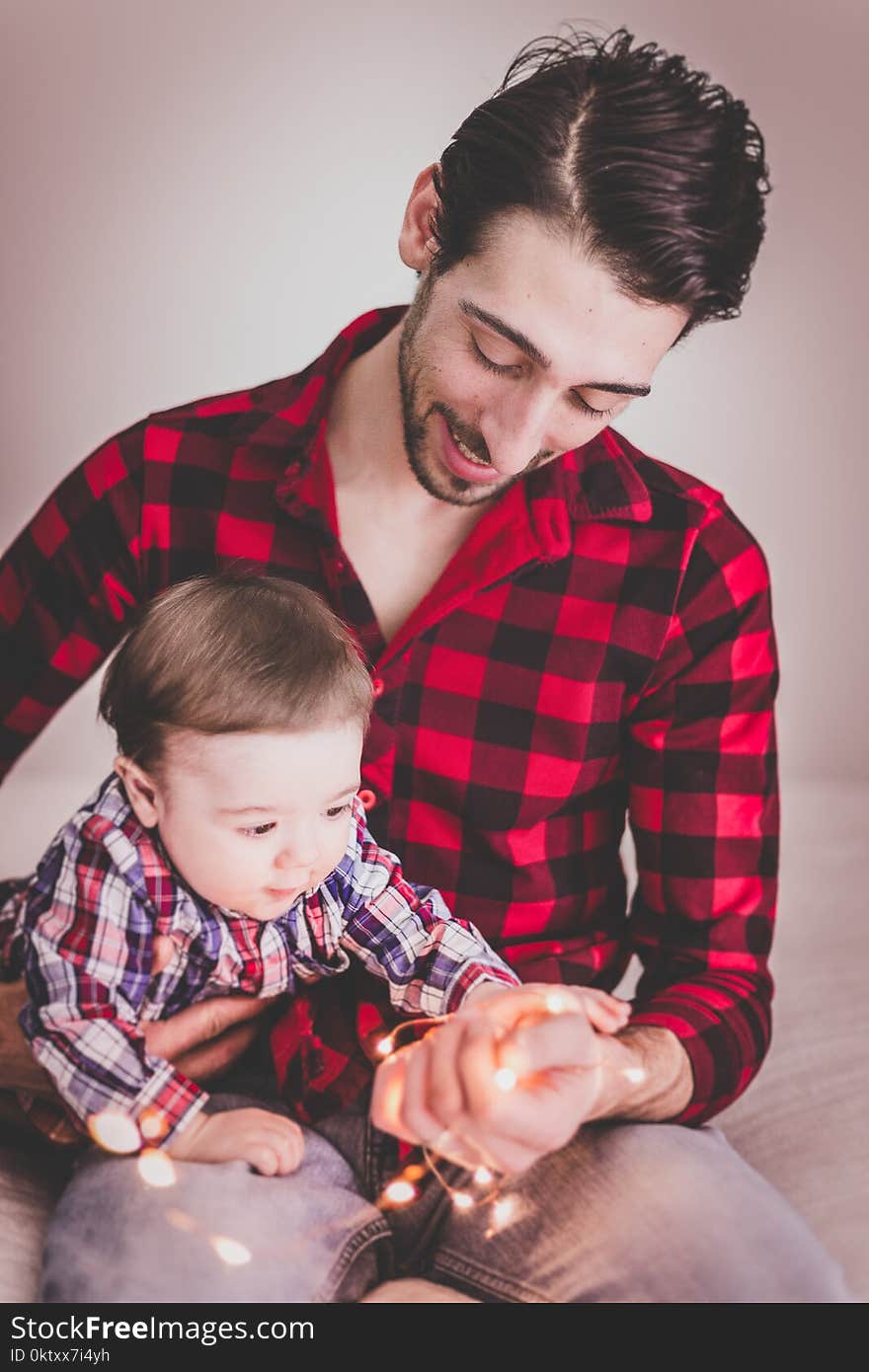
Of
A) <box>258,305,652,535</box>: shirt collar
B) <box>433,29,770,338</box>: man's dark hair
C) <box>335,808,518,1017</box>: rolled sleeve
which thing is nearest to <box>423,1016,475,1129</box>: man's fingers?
<box>335,808,518,1017</box>: rolled sleeve

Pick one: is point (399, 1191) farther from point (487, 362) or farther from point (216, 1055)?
point (487, 362)

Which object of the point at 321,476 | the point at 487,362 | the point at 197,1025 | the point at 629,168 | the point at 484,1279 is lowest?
the point at 484,1279

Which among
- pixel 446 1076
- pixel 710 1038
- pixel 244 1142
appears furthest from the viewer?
pixel 710 1038

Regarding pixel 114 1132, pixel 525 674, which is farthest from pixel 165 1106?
pixel 525 674

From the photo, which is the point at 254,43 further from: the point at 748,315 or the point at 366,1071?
the point at 366,1071

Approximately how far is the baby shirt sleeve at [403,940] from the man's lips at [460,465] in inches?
10.1

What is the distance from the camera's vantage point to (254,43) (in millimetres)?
876

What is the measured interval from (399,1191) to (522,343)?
61 cm

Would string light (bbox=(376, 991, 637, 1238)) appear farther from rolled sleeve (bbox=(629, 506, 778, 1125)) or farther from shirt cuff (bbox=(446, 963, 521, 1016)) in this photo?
rolled sleeve (bbox=(629, 506, 778, 1125))

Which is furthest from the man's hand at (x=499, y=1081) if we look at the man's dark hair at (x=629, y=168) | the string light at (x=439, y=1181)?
the man's dark hair at (x=629, y=168)

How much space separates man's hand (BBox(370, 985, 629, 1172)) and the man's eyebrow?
406mm

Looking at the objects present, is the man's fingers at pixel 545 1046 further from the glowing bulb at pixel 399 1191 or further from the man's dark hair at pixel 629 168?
the man's dark hair at pixel 629 168

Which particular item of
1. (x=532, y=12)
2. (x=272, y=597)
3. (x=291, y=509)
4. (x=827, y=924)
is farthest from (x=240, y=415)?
(x=827, y=924)

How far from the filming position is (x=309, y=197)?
0.91 metres
